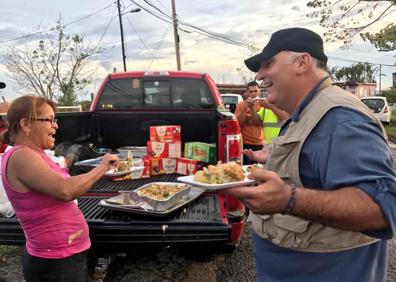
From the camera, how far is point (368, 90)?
40.8m

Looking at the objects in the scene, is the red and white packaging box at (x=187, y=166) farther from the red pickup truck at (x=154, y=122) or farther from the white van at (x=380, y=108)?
the white van at (x=380, y=108)

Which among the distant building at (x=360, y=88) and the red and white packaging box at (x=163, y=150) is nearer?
the red and white packaging box at (x=163, y=150)

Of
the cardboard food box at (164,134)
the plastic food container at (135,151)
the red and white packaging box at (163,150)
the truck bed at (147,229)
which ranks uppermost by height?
the cardboard food box at (164,134)

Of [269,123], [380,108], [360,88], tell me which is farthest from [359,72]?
[269,123]

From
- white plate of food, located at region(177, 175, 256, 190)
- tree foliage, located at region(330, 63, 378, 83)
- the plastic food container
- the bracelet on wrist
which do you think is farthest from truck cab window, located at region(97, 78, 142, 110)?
tree foliage, located at region(330, 63, 378, 83)

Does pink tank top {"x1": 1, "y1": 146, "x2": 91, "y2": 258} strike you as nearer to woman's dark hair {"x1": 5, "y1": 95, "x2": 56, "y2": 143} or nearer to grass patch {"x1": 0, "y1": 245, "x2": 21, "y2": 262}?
woman's dark hair {"x1": 5, "y1": 95, "x2": 56, "y2": 143}

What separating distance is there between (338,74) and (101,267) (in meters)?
71.7

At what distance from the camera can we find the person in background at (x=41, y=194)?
7.29 ft


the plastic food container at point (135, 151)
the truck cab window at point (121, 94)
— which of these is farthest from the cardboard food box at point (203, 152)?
the truck cab window at point (121, 94)

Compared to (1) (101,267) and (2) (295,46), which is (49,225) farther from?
(2) (295,46)

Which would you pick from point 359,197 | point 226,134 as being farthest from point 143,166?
point 359,197

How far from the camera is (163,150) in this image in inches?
177

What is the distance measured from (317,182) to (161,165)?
3.18m

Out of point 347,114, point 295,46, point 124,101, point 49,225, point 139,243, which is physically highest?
point 295,46
